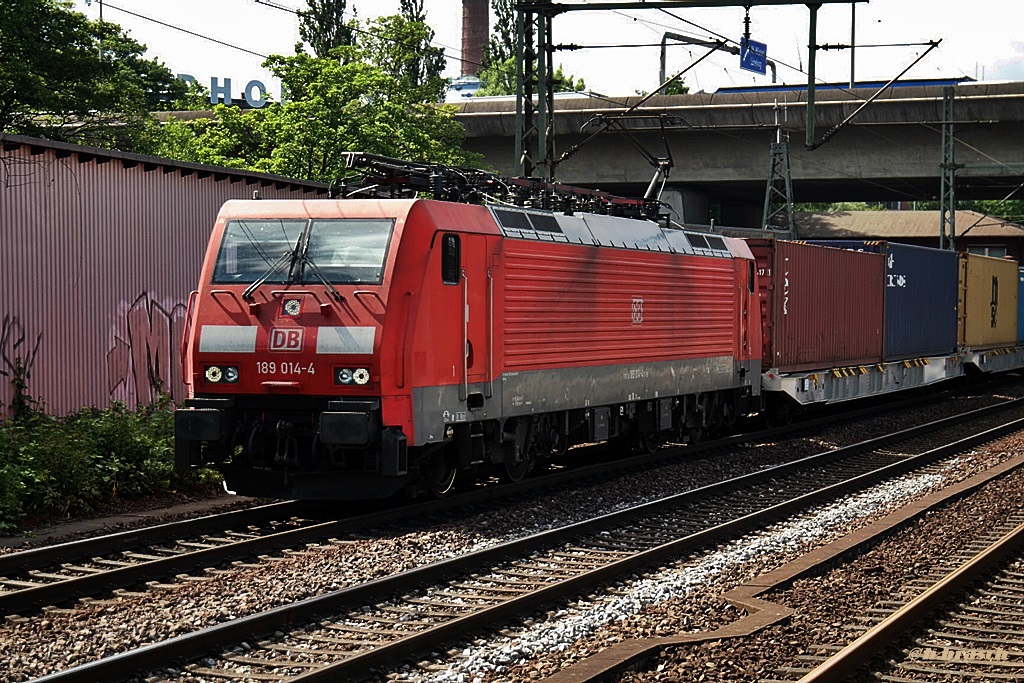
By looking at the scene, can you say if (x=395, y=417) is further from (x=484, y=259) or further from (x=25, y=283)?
(x=25, y=283)

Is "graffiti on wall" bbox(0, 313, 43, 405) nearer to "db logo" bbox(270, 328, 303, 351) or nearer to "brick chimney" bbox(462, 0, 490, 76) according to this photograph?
"db logo" bbox(270, 328, 303, 351)

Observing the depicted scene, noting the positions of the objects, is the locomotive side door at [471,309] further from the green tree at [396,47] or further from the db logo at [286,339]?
the green tree at [396,47]

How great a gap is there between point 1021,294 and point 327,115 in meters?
21.6

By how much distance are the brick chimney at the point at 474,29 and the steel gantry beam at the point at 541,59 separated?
221 feet

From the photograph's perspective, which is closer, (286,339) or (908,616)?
(908,616)

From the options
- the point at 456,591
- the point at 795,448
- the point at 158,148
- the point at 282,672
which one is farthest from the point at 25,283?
the point at 158,148

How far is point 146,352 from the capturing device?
1741cm

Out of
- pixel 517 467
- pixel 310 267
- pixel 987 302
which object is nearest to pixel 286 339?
pixel 310 267

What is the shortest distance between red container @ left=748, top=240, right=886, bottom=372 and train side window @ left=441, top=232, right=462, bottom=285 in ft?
33.4

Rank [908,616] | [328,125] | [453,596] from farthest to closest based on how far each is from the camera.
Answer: [328,125] → [453,596] → [908,616]

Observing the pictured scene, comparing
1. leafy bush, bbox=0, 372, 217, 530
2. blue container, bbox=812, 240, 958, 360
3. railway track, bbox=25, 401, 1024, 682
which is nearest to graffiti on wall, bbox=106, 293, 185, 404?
leafy bush, bbox=0, 372, 217, 530

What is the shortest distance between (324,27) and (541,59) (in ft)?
214

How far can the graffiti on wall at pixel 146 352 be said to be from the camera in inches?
667

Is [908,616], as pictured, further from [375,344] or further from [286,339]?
Answer: [286,339]
